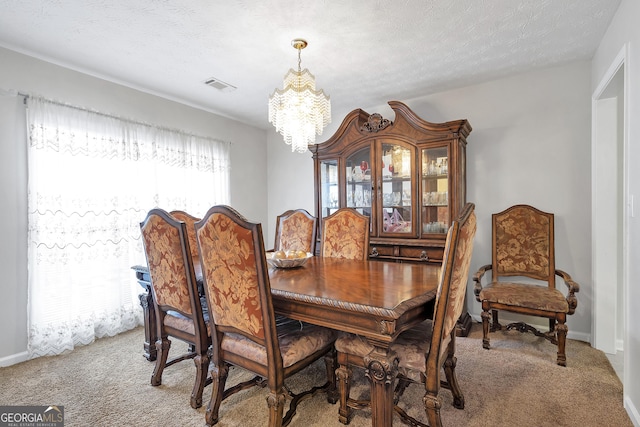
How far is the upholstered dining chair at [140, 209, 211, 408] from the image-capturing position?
68.2 inches

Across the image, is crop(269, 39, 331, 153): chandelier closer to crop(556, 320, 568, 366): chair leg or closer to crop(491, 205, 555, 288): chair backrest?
crop(491, 205, 555, 288): chair backrest

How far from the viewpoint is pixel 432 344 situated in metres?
1.40

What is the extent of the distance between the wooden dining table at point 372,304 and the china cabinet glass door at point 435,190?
1.20 metres

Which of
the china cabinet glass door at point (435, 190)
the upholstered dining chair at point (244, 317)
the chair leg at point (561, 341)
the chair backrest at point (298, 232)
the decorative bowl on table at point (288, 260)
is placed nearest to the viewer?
the upholstered dining chair at point (244, 317)

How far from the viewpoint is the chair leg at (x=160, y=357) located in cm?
202

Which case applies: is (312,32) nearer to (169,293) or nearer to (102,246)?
(169,293)

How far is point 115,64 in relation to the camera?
2.68 meters

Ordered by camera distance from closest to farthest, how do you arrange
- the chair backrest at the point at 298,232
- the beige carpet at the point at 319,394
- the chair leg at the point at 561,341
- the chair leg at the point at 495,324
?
the beige carpet at the point at 319,394 → the chair leg at the point at 561,341 → the chair leg at the point at 495,324 → the chair backrest at the point at 298,232

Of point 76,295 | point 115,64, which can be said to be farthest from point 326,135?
point 76,295

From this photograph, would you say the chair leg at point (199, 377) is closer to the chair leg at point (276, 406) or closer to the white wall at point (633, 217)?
the chair leg at point (276, 406)

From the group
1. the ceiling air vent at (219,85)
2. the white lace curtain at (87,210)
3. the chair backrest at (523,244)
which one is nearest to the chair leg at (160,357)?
the white lace curtain at (87,210)

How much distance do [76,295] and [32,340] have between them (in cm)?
41

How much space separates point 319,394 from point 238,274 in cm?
101

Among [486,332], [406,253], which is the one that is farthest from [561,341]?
[406,253]
